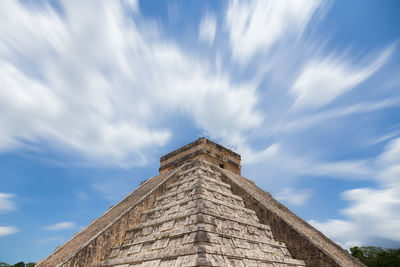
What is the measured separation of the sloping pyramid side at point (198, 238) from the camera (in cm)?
496

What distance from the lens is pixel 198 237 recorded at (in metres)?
5.09

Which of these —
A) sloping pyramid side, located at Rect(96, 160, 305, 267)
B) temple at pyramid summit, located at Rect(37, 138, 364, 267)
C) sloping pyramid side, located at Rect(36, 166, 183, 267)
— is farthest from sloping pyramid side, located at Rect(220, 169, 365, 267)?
sloping pyramid side, located at Rect(36, 166, 183, 267)

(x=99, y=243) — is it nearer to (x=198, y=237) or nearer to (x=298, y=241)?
(x=198, y=237)

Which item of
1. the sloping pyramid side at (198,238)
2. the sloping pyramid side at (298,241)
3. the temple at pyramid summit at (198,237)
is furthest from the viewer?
the sloping pyramid side at (298,241)

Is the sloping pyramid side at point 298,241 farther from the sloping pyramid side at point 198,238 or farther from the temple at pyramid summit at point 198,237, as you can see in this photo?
the sloping pyramid side at point 198,238

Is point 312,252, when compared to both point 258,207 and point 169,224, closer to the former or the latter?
point 258,207

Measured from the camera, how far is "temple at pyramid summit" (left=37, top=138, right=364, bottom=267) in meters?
5.14

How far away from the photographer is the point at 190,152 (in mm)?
11969

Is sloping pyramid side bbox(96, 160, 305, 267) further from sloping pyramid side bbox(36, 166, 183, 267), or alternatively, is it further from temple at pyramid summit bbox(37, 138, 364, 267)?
sloping pyramid side bbox(36, 166, 183, 267)

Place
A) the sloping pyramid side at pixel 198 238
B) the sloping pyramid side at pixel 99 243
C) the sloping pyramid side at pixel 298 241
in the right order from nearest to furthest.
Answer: the sloping pyramid side at pixel 198 238, the sloping pyramid side at pixel 99 243, the sloping pyramid side at pixel 298 241

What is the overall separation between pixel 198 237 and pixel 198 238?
2 cm

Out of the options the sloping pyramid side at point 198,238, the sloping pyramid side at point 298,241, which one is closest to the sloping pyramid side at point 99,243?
the sloping pyramid side at point 198,238

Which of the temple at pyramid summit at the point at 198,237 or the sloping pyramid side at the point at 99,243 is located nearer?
the temple at pyramid summit at the point at 198,237

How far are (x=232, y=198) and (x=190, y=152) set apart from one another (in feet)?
13.4
